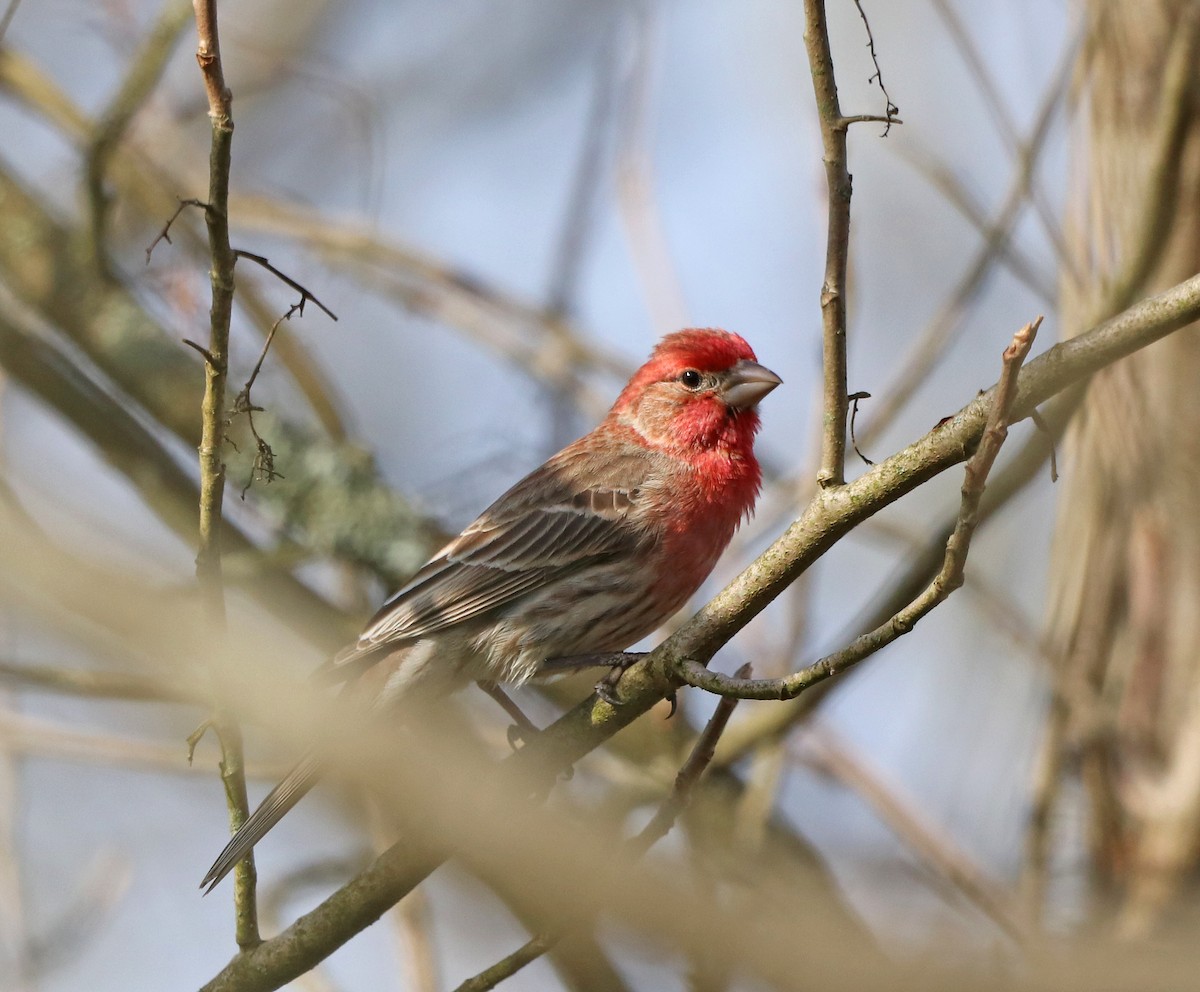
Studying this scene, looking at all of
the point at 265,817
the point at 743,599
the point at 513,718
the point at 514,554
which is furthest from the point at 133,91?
the point at 743,599

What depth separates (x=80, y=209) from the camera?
7.80 meters

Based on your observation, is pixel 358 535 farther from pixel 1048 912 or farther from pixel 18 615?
pixel 18 615

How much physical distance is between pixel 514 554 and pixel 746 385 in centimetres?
142

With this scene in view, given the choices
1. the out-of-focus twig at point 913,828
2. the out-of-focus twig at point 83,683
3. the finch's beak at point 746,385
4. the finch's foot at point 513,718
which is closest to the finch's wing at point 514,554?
the finch's foot at point 513,718

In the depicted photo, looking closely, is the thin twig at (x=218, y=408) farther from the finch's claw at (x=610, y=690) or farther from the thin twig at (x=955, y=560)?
the thin twig at (x=955, y=560)

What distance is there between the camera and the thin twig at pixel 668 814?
14.0 ft

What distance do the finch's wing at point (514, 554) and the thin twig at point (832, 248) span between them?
2.63 m

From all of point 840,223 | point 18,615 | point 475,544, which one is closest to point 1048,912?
point 475,544

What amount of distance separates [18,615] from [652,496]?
4.15m

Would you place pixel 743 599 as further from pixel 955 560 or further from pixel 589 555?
pixel 589 555

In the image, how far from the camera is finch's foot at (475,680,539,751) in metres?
6.77


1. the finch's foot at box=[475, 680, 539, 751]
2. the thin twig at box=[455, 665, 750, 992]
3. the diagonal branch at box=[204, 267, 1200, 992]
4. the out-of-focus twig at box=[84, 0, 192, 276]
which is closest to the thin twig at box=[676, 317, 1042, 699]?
the diagonal branch at box=[204, 267, 1200, 992]

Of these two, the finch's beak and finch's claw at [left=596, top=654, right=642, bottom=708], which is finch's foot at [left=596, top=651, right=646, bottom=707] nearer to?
finch's claw at [left=596, top=654, right=642, bottom=708]

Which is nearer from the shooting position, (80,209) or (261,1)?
(80,209)
